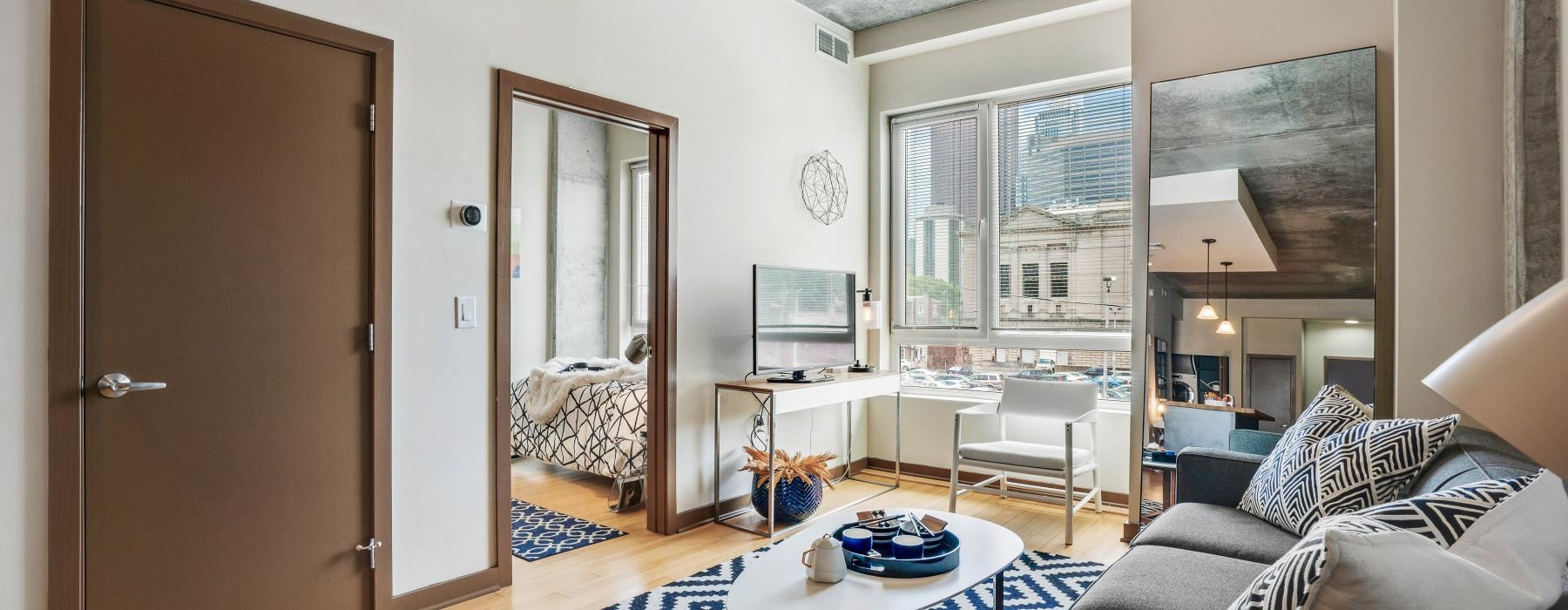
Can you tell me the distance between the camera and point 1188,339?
3.52 metres

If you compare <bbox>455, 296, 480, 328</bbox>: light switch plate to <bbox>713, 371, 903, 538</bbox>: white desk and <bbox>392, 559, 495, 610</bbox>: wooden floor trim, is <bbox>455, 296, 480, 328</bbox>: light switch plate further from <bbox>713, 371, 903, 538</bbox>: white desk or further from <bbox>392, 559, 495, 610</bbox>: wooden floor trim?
<bbox>713, 371, 903, 538</bbox>: white desk

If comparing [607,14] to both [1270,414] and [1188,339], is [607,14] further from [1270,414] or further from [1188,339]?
[1270,414]

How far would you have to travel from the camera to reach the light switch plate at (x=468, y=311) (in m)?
2.83

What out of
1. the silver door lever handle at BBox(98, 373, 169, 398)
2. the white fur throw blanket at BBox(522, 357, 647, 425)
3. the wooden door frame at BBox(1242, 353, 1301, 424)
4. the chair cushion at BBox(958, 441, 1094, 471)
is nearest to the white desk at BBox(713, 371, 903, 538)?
the chair cushion at BBox(958, 441, 1094, 471)

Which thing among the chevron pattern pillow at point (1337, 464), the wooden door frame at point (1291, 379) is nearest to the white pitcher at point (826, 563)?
the chevron pattern pillow at point (1337, 464)

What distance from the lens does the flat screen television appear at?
12.7ft

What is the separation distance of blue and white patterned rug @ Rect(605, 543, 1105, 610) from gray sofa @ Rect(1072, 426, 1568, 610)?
22.3 inches

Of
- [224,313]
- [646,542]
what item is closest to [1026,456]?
[646,542]

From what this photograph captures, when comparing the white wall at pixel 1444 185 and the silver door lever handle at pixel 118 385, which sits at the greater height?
the white wall at pixel 1444 185

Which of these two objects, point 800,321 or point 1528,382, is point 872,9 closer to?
point 800,321

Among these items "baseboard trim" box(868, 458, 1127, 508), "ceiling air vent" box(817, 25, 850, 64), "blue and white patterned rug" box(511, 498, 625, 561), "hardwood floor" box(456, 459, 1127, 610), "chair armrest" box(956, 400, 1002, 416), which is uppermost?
"ceiling air vent" box(817, 25, 850, 64)

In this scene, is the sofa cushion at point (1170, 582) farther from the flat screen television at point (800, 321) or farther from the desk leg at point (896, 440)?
the desk leg at point (896, 440)

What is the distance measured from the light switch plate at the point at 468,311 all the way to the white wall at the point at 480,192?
0.04 metres

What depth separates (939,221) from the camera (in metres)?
4.92
